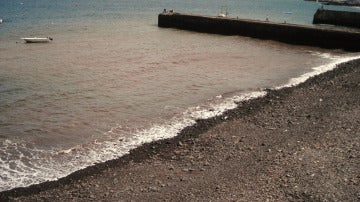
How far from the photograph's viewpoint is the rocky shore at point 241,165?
887 centimetres

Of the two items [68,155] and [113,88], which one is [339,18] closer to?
[113,88]

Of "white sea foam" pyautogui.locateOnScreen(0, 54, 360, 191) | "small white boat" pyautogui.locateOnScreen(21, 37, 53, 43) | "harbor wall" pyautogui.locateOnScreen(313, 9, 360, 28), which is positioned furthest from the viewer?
"harbor wall" pyautogui.locateOnScreen(313, 9, 360, 28)

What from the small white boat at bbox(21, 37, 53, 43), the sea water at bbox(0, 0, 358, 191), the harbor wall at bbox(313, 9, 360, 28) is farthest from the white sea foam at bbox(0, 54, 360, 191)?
the harbor wall at bbox(313, 9, 360, 28)

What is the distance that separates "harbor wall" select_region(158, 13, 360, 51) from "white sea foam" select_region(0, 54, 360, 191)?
25008 millimetres

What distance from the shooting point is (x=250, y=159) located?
10.6m

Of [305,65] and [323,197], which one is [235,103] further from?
[305,65]

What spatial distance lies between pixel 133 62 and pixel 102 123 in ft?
41.9

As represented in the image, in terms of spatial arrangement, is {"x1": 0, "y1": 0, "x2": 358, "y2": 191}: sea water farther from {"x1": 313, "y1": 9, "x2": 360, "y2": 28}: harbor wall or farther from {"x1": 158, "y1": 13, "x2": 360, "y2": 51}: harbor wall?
{"x1": 313, "y1": 9, "x2": 360, "y2": 28}: harbor wall

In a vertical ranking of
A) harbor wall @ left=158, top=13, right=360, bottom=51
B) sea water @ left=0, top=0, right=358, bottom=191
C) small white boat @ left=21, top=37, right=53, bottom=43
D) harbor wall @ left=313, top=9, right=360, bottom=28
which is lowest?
sea water @ left=0, top=0, right=358, bottom=191

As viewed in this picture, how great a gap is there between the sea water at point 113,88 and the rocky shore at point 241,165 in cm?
96

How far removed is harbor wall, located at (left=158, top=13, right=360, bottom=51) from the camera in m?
34.6

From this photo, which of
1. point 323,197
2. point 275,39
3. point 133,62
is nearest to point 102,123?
point 323,197

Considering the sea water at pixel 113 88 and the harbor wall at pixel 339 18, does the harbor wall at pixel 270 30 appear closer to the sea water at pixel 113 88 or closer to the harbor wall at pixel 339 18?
the sea water at pixel 113 88

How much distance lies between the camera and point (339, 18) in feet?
168
